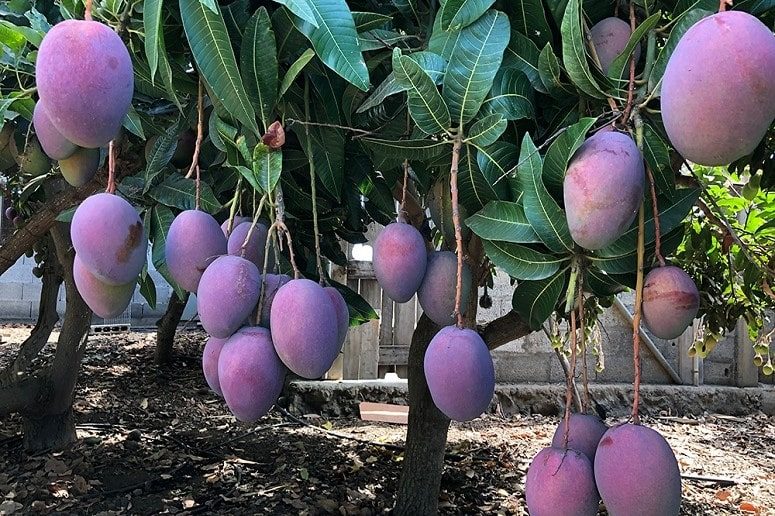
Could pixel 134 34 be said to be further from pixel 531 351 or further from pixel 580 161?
pixel 531 351

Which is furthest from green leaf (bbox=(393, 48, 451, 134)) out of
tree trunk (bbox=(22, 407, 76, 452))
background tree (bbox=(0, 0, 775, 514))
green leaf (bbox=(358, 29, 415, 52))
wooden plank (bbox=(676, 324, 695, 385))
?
wooden plank (bbox=(676, 324, 695, 385))

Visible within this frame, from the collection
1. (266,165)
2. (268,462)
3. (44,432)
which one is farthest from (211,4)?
(44,432)

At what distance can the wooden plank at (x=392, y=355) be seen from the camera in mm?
4371

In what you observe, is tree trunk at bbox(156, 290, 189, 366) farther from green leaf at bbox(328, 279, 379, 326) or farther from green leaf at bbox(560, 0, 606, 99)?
green leaf at bbox(560, 0, 606, 99)

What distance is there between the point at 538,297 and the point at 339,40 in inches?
16.2

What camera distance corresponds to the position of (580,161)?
23.1 inches

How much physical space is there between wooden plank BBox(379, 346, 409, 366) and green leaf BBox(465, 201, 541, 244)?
3690 mm

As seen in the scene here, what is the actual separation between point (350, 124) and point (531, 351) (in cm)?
394

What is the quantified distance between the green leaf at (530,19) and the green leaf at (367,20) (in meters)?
0.16

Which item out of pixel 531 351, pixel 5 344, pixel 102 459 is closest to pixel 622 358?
pixel 531 351

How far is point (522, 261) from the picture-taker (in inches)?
29.7

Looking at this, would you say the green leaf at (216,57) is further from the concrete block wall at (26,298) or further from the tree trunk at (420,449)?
the concrete block wall at (26,298)

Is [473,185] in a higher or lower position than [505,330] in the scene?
higher

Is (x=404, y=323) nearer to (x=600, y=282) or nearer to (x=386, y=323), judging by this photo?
(x=386, y=323)
